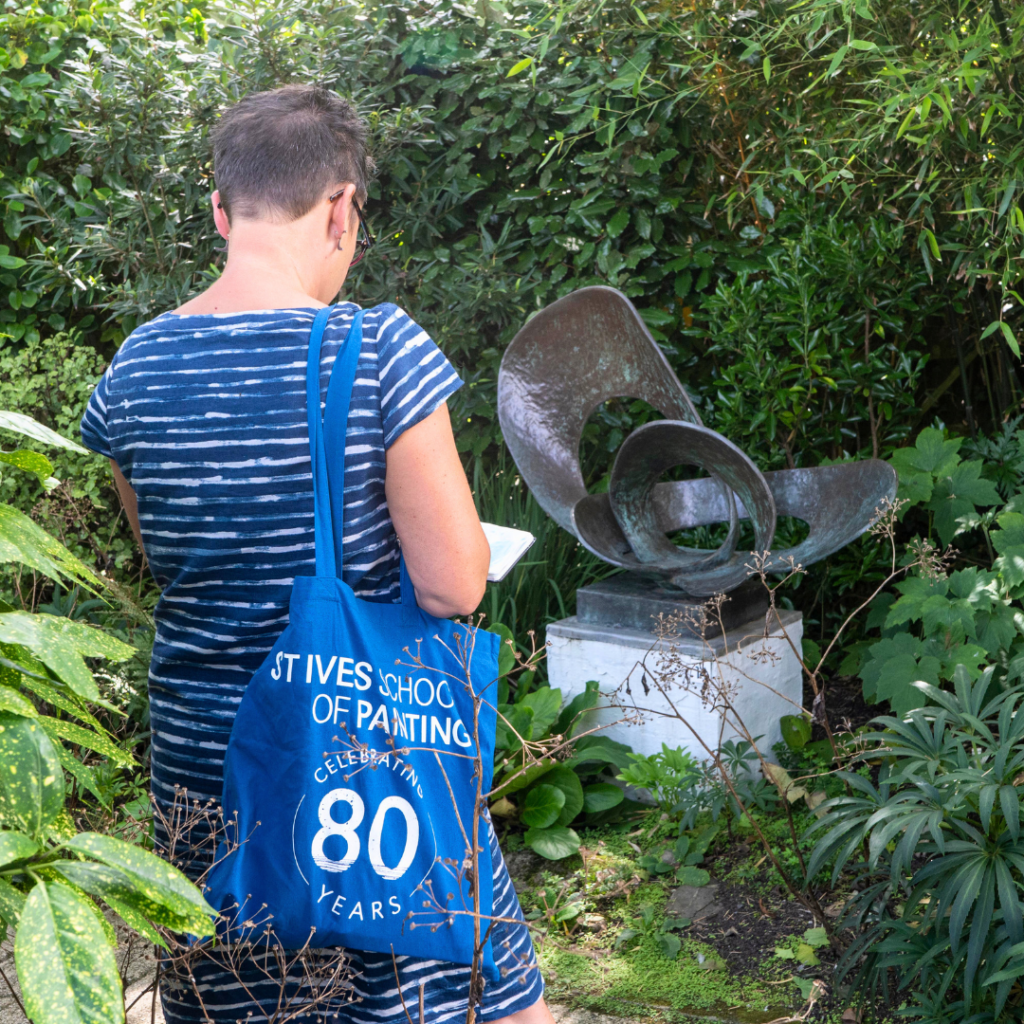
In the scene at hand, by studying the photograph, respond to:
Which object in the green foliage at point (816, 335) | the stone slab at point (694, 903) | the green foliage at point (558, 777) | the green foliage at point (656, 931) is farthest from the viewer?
the green foliage at point (816, 335)

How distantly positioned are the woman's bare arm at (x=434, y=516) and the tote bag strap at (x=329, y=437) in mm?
73

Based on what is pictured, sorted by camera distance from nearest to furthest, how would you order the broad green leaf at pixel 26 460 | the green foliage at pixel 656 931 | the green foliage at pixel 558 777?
the broad green leaf at pixel 26 460 → the green foliage at pixel 656 931 → the green foliage at pixel 558 777

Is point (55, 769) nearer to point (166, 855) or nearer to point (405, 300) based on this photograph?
point (166, 855)

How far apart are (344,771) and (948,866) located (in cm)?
122

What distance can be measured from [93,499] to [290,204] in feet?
9.84

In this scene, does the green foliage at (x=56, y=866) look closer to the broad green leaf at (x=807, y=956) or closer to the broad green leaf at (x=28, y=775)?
the broad green leaf at (x=28, y=775)

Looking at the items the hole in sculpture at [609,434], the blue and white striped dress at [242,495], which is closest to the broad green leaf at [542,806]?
the hole in sculpture at [609,434]

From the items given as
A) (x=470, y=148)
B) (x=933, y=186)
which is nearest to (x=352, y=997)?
(x=933, y=186)

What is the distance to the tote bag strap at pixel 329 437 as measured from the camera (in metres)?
1.32

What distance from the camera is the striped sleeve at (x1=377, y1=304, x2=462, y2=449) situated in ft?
4.42

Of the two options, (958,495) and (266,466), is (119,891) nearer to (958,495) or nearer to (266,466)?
(266,466)

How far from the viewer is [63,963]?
0.66 metres

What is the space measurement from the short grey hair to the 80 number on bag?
31.4 inches

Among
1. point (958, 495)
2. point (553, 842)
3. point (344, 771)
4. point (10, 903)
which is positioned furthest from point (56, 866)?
point (958, 495)
